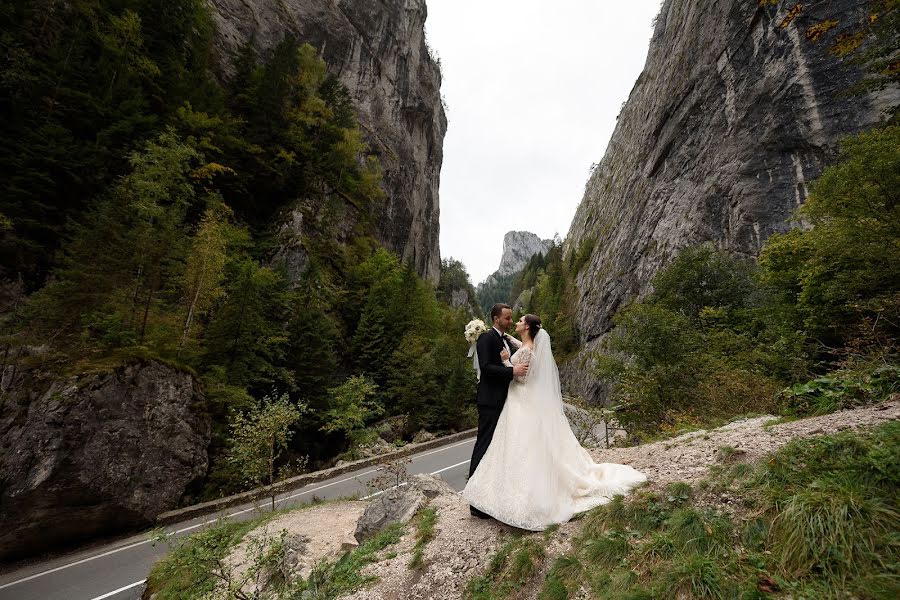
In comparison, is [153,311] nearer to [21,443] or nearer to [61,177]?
[21,443]

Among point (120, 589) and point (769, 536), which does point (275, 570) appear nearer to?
point (120, 589)

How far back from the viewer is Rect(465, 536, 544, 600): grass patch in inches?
128

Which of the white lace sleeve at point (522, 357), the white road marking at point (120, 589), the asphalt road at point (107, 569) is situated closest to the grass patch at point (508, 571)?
the white lace sleeve at point (522, 357)

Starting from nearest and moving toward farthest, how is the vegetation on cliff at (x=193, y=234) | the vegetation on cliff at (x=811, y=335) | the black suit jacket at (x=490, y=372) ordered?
the black suit jacket at (x=490, y=372), the vegetation on cliff at (x=811, y=335), the vegetation on cliff at (x=193, y=234)

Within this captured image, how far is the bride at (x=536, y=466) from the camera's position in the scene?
3879mm

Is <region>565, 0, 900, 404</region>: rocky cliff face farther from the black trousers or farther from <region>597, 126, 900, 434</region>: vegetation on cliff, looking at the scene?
the black trousers

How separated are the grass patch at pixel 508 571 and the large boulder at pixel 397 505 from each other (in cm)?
271

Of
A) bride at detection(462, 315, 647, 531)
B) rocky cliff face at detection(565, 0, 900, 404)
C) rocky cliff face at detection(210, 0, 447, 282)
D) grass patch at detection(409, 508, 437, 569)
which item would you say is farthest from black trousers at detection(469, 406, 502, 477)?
rocky cliff face at detection(210, 0, 447, 282)

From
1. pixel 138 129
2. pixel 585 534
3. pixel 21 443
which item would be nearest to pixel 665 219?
pixel 585 534

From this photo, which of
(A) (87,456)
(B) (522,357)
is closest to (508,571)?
(B) (522,357)

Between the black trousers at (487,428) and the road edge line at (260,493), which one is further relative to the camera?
the road edge line at (260,493)

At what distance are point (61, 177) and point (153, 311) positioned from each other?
6.74 metres

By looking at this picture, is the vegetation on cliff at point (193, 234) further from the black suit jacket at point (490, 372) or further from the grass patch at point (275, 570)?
the black suit jacket at point (490, 372)

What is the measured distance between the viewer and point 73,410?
1041 centimetres
